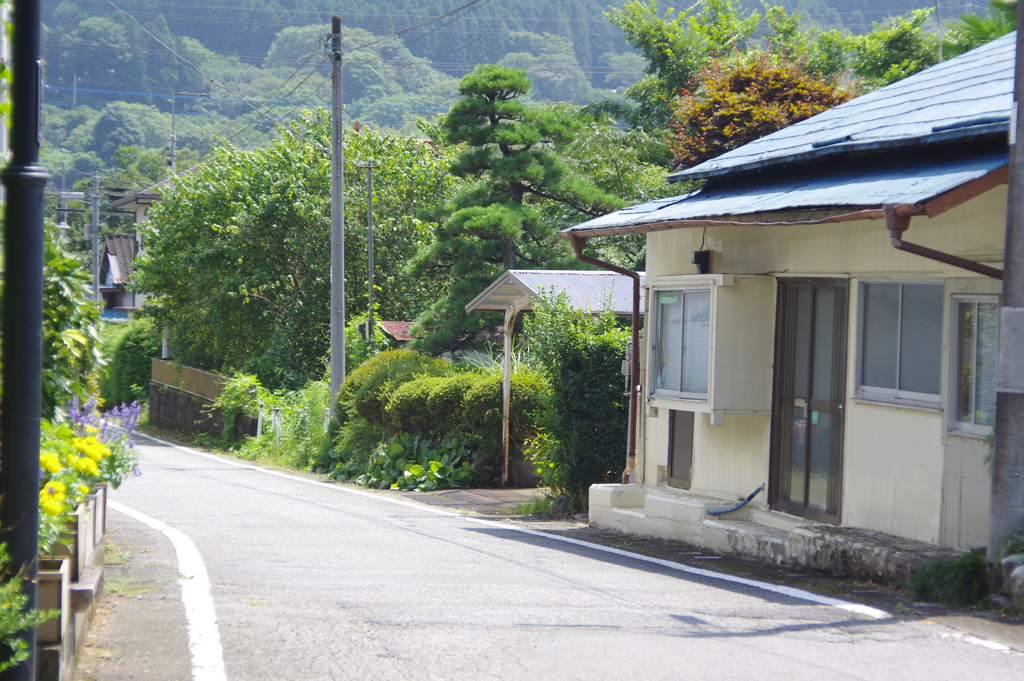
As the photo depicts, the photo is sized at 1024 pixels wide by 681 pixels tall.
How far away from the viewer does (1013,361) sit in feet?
22.1

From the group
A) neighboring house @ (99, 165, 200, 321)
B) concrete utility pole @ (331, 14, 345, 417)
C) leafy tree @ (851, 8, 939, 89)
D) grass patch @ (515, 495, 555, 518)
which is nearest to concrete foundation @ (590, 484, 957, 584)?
grass patch @ (515, 495, 555, 518)

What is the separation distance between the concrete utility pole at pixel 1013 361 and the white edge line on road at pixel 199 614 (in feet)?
16.3

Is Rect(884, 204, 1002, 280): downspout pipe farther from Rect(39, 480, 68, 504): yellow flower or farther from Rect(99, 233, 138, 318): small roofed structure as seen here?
Rect(99, 233, 138, 318): small roofed structure

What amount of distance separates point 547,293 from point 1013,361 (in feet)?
26.5

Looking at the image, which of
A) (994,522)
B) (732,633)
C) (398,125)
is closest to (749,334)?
(994,522)

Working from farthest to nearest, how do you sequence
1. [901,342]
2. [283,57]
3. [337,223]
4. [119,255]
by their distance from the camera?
1. [283,57]
2. [119,255]
3. [337,223]
4. [901,342]

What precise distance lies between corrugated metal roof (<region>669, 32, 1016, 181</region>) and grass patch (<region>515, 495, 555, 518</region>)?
15.3 feet

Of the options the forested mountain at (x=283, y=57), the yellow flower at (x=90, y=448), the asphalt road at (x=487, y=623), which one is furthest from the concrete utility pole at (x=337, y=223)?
Answer: the forested mountain at (x=283, y=57)

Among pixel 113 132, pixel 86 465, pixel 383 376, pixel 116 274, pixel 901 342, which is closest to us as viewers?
pixel 86 465

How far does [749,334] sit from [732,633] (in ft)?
14.6

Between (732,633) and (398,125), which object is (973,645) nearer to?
(732,633)

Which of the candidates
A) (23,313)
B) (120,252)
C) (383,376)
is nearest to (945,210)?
(23,313)

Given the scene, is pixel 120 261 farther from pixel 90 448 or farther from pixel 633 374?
pixel 90 448

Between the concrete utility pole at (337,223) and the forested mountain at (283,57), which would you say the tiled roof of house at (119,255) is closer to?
the forested mountain at (283,57)
